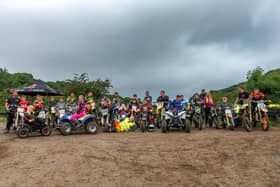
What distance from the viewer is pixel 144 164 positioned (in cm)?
465

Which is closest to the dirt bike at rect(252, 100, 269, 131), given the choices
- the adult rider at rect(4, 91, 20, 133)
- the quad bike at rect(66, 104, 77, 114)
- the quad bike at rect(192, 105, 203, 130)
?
the quad bike at rect(192, 105, 203, 130)

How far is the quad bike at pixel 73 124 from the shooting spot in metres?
8.66

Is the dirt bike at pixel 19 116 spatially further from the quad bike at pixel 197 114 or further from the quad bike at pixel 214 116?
the quad bike at pixel 214 116

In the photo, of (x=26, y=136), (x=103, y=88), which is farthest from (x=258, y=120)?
(x=103, y=88)

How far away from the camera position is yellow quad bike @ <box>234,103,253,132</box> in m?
8.75

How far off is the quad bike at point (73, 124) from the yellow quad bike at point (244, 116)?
20.8 ft

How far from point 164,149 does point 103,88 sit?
1913 cm

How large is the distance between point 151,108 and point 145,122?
809mm

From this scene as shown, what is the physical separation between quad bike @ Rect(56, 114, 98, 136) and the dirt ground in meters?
2.23

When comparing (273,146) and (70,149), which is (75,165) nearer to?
(70,149)

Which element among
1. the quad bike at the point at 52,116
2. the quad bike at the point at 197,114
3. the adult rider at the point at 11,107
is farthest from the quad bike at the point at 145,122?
the adult rider at the point at 11,107

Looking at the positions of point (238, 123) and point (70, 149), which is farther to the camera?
point (238, 123)

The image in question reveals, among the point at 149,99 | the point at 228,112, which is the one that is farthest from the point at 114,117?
the point at 228,112

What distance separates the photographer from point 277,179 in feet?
12.2
